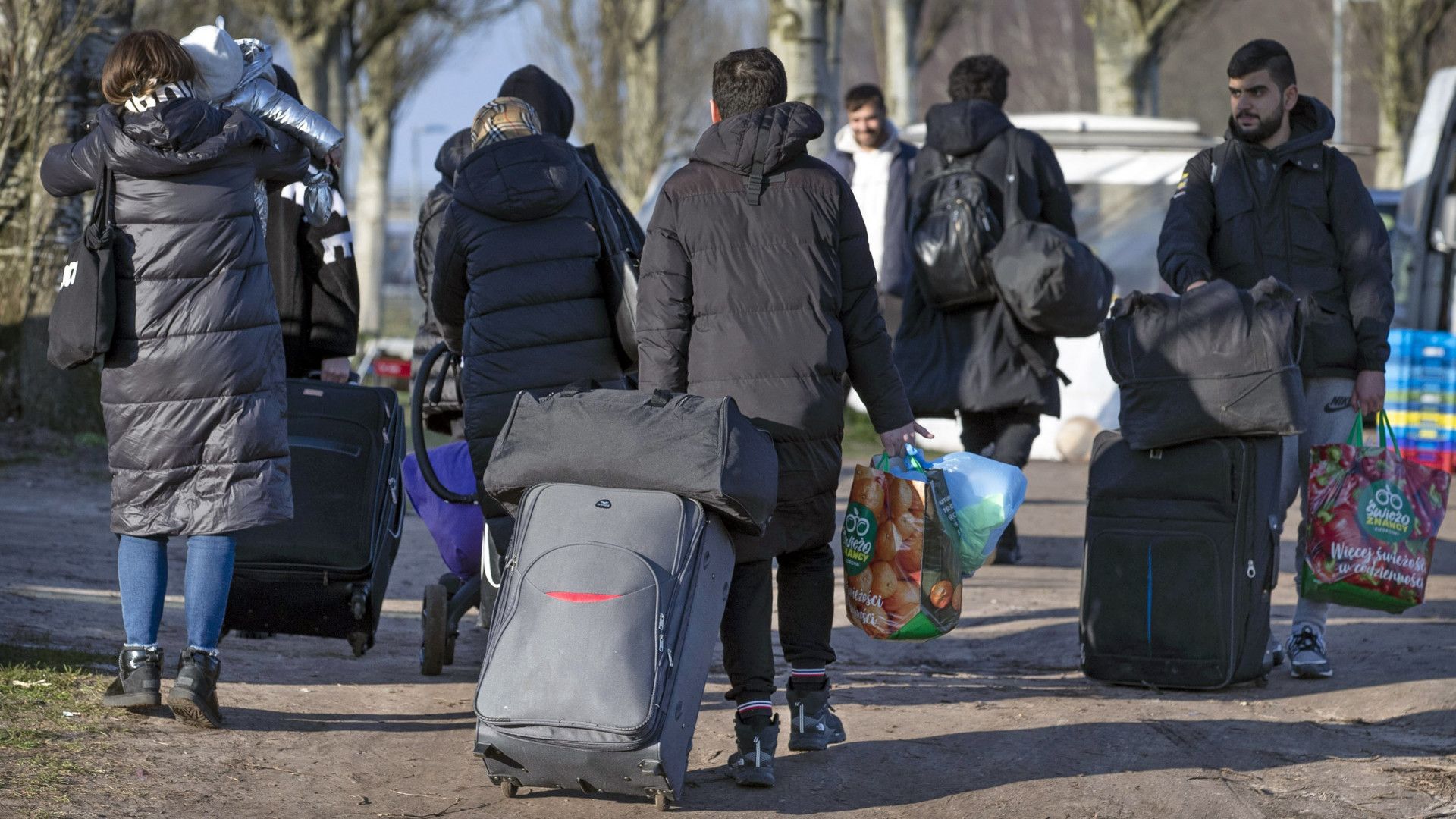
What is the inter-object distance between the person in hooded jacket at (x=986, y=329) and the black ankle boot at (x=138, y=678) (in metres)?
3.60

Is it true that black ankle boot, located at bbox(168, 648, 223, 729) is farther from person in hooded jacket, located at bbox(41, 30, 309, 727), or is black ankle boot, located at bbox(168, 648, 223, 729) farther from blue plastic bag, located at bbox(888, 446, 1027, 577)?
blue plastic bag, located at bbox(888, 446, 1027, 577)

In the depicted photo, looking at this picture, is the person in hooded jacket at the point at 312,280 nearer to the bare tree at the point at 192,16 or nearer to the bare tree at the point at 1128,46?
the bare tree at the point at 1128,46

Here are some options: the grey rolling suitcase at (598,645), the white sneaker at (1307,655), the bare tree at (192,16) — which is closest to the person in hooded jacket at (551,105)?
the grey rolling suitcase at (598,645)

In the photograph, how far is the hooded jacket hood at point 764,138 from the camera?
14.3 feet

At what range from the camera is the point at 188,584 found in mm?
4738

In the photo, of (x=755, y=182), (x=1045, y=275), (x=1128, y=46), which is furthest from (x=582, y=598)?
(x=1128, y=46)

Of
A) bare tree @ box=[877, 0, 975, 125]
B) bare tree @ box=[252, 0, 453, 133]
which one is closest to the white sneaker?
bare tree @ box=[252, 0, 453, 133]

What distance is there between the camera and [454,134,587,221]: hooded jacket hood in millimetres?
5180

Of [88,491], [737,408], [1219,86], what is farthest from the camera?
[1219,86]

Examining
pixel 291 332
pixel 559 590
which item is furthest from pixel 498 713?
pixel 291 332

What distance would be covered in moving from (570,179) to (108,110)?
129cm

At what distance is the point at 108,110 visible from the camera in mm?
4621

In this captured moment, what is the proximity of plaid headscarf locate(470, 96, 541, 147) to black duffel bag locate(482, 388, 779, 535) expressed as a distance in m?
1.37

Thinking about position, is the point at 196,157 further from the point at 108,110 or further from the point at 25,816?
the point at 25,816
